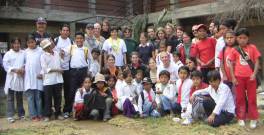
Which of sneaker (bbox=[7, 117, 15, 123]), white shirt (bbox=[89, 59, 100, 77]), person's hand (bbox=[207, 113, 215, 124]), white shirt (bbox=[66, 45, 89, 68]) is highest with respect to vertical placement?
white shirt (bbox=[66, 45, 89, 68])

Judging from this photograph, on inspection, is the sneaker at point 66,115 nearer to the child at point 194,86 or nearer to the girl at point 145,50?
the girl at point 145,50

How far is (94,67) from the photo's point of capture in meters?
8.34

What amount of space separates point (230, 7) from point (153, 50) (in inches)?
136

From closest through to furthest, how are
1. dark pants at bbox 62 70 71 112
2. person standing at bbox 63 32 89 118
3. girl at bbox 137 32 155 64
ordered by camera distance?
person standing at bbox 63 32 89 118 → dark pants at bbox 62 70 71 112 → girl at bbox 137 32 155 64

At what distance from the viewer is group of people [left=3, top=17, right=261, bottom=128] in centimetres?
712

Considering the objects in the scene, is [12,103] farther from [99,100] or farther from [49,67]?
[99,100]

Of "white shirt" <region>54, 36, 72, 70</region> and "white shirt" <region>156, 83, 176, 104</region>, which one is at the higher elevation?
"white shirt" <region>54, 36, 72, 70</region>

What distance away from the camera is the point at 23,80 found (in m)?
8.00

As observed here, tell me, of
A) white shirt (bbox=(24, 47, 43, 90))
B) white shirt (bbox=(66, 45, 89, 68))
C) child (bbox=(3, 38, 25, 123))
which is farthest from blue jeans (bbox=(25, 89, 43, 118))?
white shirt (bbox=(66, 45, 89, 68))

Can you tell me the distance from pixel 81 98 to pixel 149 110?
1258mm

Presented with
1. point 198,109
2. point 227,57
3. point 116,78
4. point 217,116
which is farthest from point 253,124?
point 116,78

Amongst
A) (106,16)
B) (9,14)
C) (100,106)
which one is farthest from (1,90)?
(100,106)

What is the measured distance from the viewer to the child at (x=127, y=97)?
755 cm

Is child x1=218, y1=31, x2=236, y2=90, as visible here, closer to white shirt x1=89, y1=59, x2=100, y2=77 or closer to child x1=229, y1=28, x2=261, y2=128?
child x1=229, y1=28, x2=261, y2=128
